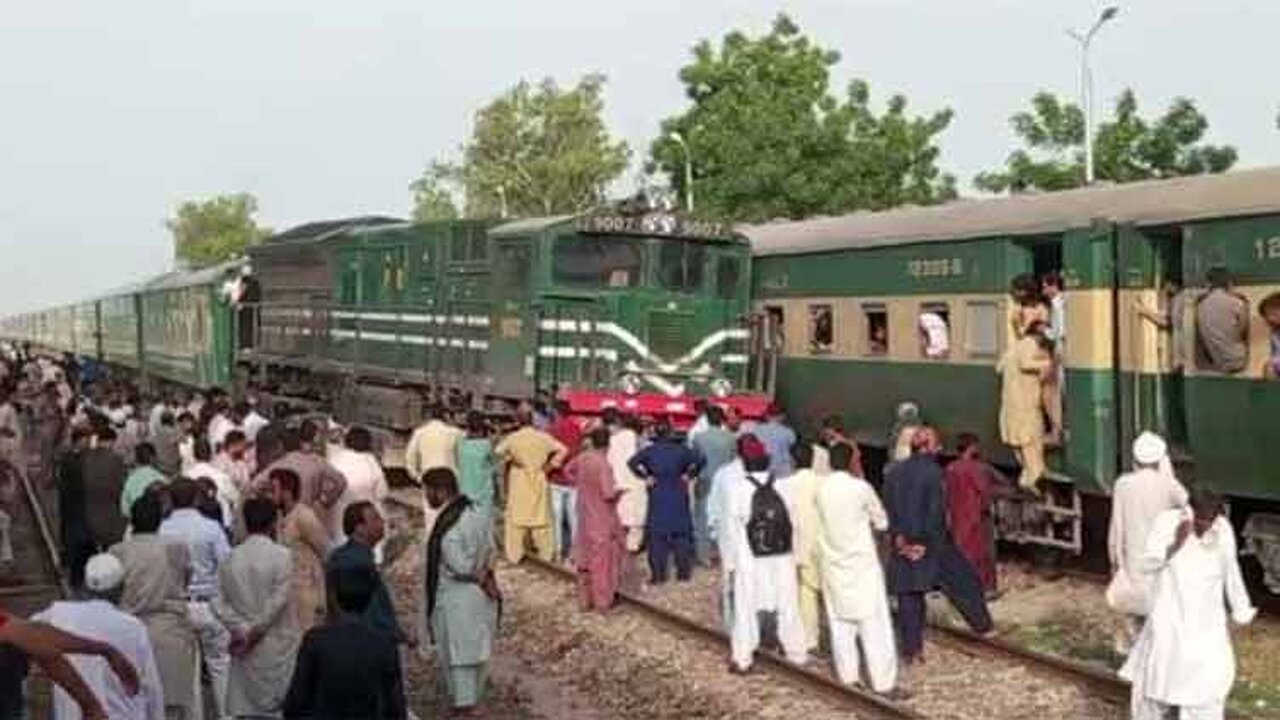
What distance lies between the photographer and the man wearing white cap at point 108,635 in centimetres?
724

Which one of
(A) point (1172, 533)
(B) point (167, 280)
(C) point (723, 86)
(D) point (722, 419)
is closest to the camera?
(A) point (1172, 533)

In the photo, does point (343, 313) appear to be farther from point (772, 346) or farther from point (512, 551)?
point (512, 551)

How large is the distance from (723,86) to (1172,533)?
42.4 metres

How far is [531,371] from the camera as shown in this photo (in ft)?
75.3

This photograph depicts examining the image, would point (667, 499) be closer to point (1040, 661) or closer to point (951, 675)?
point (951, 675)

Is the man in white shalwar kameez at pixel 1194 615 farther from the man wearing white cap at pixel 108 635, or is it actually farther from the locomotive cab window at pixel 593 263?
the locomotive cab window at pixel 593 263

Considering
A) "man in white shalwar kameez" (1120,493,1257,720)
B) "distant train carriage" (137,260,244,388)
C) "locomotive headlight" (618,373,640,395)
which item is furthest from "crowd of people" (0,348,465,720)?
"distant train carriage" (137,260,244,388)

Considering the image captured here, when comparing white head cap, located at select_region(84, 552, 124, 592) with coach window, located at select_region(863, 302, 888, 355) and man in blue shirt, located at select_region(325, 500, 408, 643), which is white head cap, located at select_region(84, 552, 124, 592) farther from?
coach window, located at select_region(863, 302, 888, 355)

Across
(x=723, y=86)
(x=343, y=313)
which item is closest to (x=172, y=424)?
(x=343, y=313)

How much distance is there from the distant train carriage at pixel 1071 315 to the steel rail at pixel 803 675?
3.71 m

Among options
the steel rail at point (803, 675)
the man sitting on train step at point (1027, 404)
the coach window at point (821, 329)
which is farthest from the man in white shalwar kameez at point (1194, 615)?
the coach window at point (821, 329)

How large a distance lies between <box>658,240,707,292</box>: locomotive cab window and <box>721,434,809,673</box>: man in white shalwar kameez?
32.6 ft

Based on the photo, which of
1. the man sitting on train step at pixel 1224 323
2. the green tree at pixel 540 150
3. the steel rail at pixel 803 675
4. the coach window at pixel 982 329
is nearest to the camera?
the steel rail at pixel 803 675

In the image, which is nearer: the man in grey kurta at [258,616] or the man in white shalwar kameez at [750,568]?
the man in grey kurta at [258,616]
